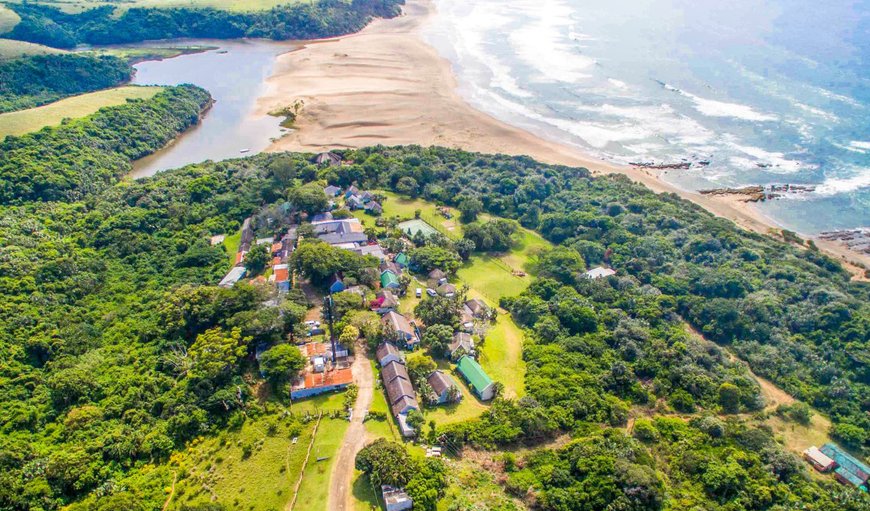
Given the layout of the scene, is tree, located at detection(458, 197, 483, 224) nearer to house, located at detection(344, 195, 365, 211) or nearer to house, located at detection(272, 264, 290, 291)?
house, located at detection(344, 195, 365, 211)

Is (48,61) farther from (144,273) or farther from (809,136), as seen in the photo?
(809,136)

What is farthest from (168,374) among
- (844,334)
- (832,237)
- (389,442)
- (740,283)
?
(832,237)

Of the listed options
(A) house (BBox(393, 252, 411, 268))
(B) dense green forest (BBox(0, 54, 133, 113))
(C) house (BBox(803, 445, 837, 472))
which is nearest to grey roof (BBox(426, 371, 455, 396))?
(A) house (BBox(393, 252, 411, 268))

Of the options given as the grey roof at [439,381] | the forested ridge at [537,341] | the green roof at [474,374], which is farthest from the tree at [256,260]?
the green roof at [474,374]

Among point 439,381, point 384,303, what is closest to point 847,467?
point 439,381

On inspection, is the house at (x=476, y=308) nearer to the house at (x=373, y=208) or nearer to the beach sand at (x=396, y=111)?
the house at (x=373, y=208)
